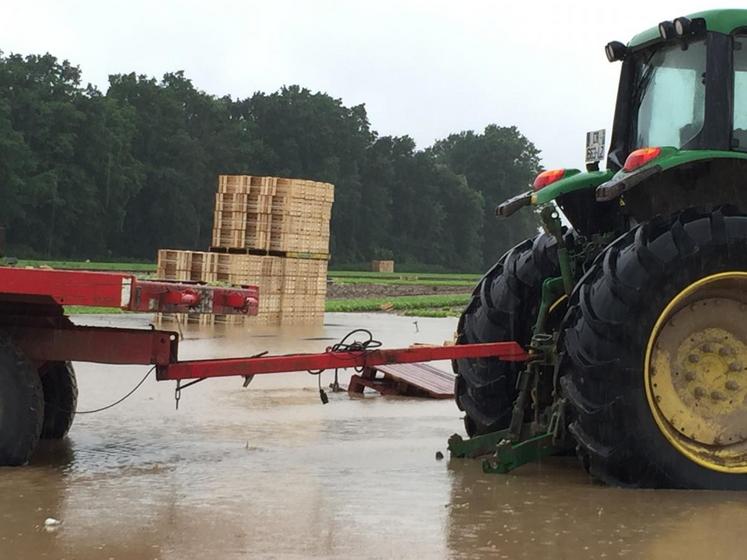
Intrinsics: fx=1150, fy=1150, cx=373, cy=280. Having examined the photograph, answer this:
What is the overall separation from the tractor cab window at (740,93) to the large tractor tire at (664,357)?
0.56 m

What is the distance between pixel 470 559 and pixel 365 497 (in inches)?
54.6

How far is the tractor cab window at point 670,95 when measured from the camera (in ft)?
22.1

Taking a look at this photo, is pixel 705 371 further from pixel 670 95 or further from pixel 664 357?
pixel 670 95

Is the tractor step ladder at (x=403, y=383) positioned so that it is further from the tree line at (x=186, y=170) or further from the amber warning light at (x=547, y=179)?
the tree line at (x=186, y=170)

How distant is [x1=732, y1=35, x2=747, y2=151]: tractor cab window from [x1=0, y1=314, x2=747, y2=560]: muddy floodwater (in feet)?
6.75

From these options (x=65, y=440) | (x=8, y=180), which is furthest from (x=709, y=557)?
(x=8, y=180)

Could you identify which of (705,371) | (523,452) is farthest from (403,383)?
(705,371)

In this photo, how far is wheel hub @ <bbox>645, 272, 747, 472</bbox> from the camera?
6.25 m

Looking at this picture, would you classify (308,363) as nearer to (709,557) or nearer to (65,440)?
(65,440)

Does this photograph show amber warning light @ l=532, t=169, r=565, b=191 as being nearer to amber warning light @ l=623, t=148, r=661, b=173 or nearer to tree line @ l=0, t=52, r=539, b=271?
amber warning light @ l=623, t=148, r=661, b=173

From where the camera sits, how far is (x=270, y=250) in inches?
917

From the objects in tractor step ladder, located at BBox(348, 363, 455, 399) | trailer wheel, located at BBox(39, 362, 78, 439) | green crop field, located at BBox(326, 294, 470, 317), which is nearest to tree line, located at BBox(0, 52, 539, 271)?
green crop field, located at BBox(326, 294, 470, 317)

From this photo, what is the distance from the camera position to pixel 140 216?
70250 millimetres

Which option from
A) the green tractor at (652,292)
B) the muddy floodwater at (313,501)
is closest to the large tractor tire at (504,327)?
the green tractor at (652,292)
